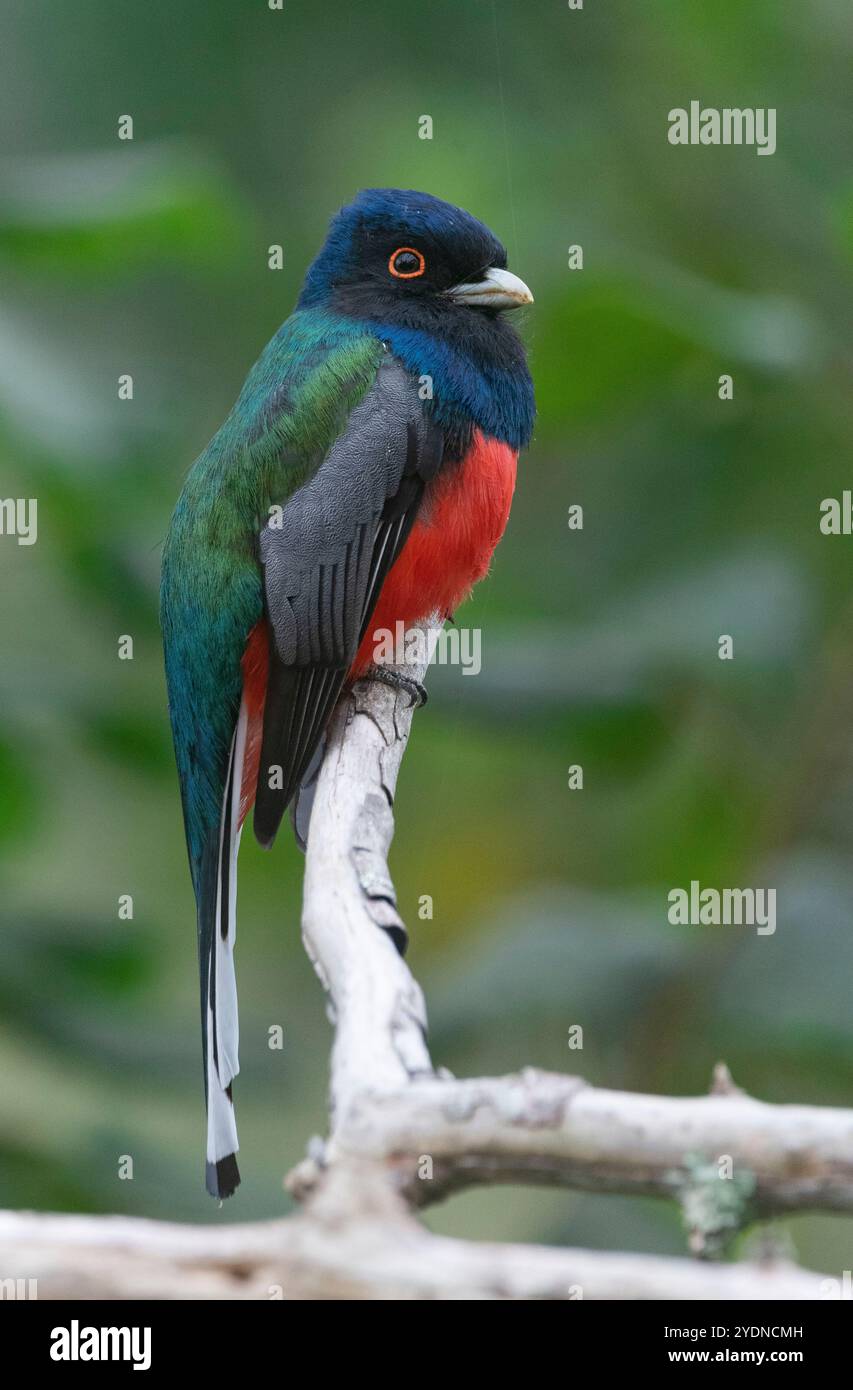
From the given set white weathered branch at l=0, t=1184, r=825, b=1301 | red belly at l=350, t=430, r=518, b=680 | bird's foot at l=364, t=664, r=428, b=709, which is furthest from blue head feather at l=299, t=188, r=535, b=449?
white weathered branch at l=0, t=1184, r=825, b=1301

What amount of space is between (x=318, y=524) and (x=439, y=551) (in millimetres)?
351

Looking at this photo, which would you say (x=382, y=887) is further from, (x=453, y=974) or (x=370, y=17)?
(x=370, y=17)

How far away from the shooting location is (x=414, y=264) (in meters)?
4.47

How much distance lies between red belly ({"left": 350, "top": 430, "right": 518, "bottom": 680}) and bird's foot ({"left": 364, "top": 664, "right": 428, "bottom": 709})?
0.03 m

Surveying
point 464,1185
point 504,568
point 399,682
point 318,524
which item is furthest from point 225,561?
point 464,1185

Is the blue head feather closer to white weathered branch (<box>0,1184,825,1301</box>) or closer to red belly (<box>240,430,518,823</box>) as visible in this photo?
red belly (<box>240,430,518,823</box>)

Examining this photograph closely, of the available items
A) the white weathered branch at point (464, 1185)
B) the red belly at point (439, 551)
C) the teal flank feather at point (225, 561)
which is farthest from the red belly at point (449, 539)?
the white weathered branch at point (464, 1185)

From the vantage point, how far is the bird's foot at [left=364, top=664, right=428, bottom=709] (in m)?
4.21

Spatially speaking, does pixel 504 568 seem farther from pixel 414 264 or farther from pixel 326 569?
pixel 326 569

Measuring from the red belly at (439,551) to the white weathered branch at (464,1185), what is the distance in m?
1.95

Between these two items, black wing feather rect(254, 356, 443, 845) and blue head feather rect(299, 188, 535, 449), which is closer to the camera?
black wing feather rect(254, 356, 443, 845)

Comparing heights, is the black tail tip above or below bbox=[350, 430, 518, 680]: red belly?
→ below

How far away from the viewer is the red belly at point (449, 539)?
419 cm

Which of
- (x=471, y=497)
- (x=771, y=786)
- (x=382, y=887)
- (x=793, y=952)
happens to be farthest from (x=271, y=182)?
(x=382, y=887)
